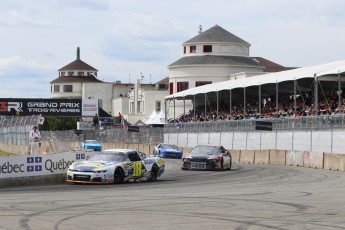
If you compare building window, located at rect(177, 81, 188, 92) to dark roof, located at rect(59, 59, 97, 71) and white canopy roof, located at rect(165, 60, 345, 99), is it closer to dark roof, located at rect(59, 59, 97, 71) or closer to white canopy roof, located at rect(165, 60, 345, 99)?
white canopy roof, located at rect(165, 60, 345, 99)

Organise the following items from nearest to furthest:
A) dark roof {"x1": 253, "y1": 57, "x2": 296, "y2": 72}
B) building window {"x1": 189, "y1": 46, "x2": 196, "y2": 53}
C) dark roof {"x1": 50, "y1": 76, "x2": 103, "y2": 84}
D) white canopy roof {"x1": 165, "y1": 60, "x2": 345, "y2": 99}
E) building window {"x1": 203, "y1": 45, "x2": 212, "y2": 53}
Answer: white canopy roof {"x1": 165, "y1": 60, "x2": 345, "y2": 99} → building window {"x1": 203, "y1": 45, "x2": 212, "y2": 53} → building window {"x1": 189, "y1": 46, "x2": 196, "y2": 53} → dark roof {"x1": 253, "y1": 57, "x2": 296, "y2": 72} → dark roof {"x1": 50, "y1": 76, "x2": 103, "y2": 84}

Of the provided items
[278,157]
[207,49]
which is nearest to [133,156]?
[278,157]

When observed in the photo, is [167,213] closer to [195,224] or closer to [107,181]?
[195,224]

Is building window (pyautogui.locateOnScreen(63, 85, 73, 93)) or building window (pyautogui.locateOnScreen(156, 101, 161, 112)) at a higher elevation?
building window (pyautogui.locateOnScreen(63, 85, 73, 93))

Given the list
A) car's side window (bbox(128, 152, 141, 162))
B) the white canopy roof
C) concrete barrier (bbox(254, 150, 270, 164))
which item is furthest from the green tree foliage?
car's side window (bbox(128, 152, 141, 162))

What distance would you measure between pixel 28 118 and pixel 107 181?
26.0 meters

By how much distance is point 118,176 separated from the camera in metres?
Result: 26.8

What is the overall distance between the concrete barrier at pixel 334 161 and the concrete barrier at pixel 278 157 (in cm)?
581

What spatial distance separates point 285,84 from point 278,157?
15.3 m

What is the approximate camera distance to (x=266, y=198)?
19.5 meters

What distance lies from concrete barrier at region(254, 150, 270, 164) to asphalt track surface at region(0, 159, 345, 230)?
20264mm

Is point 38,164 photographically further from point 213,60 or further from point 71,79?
point 71,79

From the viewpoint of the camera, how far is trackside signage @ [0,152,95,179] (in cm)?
2548

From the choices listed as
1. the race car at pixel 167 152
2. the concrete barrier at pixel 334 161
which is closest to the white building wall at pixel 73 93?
the race car at pixel 167 152
